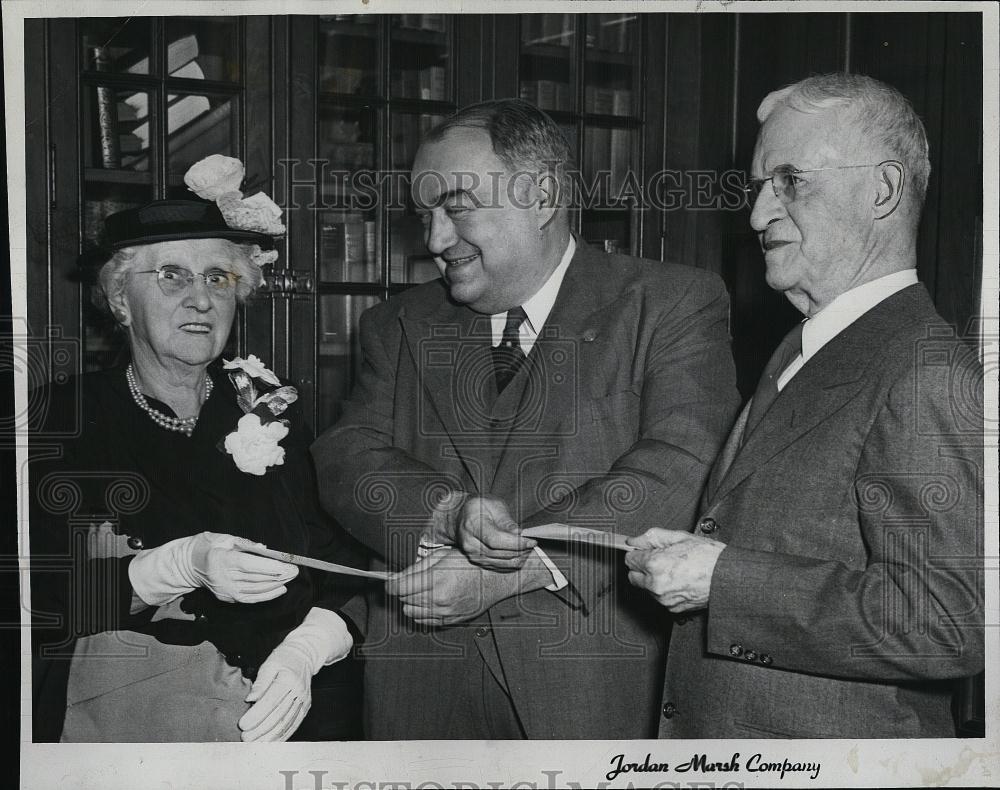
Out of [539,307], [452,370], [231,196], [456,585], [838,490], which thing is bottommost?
Answer: [456,585]

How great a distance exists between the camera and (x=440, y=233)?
1.95m

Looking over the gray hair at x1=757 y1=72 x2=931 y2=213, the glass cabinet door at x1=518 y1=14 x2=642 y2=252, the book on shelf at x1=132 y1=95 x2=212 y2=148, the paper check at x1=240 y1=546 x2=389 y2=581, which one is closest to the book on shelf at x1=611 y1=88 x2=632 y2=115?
the glass cabinet door at x1=518 y1=14 x2=642 y2=252

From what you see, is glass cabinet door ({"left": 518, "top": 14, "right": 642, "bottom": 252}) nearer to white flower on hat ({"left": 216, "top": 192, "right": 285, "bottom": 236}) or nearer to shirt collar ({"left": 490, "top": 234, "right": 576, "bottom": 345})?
shirt collar ({"left": 490, "top": 234, "right": 576, "bottom": 345})

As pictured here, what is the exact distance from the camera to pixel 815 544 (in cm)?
175

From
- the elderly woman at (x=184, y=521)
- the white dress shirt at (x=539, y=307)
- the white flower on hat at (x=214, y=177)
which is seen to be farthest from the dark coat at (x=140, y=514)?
the white dress shirt at (x=539, y=307)

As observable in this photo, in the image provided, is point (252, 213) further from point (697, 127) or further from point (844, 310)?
point (844, 310)

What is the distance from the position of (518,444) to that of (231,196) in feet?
2.54

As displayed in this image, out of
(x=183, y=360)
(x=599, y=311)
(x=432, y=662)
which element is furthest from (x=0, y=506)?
(x=599, y=311)

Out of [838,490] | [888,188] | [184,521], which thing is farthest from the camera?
[184,521]

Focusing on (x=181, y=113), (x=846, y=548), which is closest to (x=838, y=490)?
(x=846, y=548)

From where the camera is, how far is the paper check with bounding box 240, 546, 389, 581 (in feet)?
6.41

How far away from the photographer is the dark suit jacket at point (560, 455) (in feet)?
6.21

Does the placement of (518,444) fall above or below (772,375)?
below

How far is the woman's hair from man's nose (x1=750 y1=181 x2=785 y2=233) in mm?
1005
